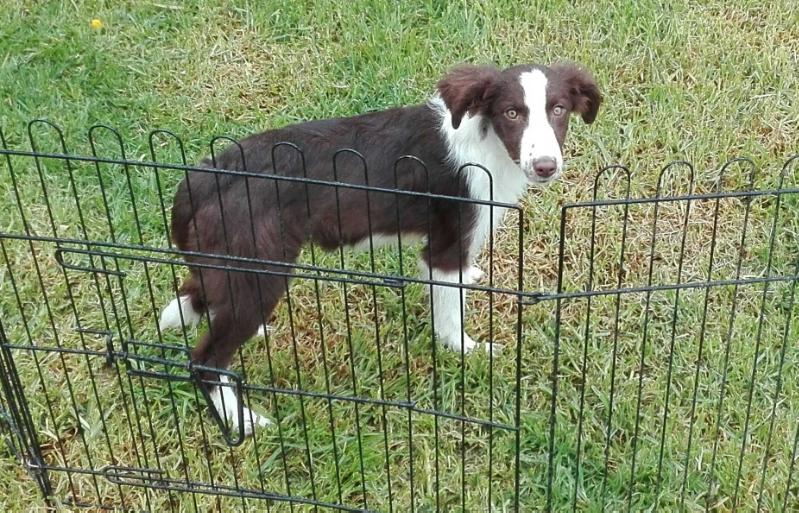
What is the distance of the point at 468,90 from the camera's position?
129 inches

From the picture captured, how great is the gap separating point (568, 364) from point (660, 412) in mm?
376

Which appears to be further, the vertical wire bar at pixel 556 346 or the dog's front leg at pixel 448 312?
the dog's front leg at pixel 448 312

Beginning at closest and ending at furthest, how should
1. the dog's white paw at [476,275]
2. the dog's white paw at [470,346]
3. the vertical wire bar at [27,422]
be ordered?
the vertical wire bar at [27,422] < the dog's white paw at [470,346] < the dog's white paw at [476,275]

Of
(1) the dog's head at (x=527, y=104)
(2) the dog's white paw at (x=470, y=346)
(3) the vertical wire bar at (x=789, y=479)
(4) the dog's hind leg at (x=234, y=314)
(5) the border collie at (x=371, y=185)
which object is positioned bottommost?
(3) the vertical wire bar at (x=789, y=479)

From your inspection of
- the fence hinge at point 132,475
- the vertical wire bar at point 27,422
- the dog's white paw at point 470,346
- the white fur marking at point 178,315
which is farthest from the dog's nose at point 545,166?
the vertical wire bar at point 27,422

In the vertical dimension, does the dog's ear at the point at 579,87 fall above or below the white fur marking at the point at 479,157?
above

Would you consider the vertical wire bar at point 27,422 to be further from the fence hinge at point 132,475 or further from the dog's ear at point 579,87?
the dog's ear at point 579,87

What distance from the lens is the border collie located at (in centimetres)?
317

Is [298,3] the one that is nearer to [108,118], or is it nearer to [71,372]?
[108,118]

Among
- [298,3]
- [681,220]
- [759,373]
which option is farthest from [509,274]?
[298,3]

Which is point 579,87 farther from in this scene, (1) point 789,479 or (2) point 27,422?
(2) point 27,422

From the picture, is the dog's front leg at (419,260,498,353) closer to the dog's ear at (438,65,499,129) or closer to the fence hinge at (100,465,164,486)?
the dog's ear at (438,65,499,129)

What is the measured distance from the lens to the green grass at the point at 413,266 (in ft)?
10.8

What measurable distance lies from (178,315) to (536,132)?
4.87 ft
